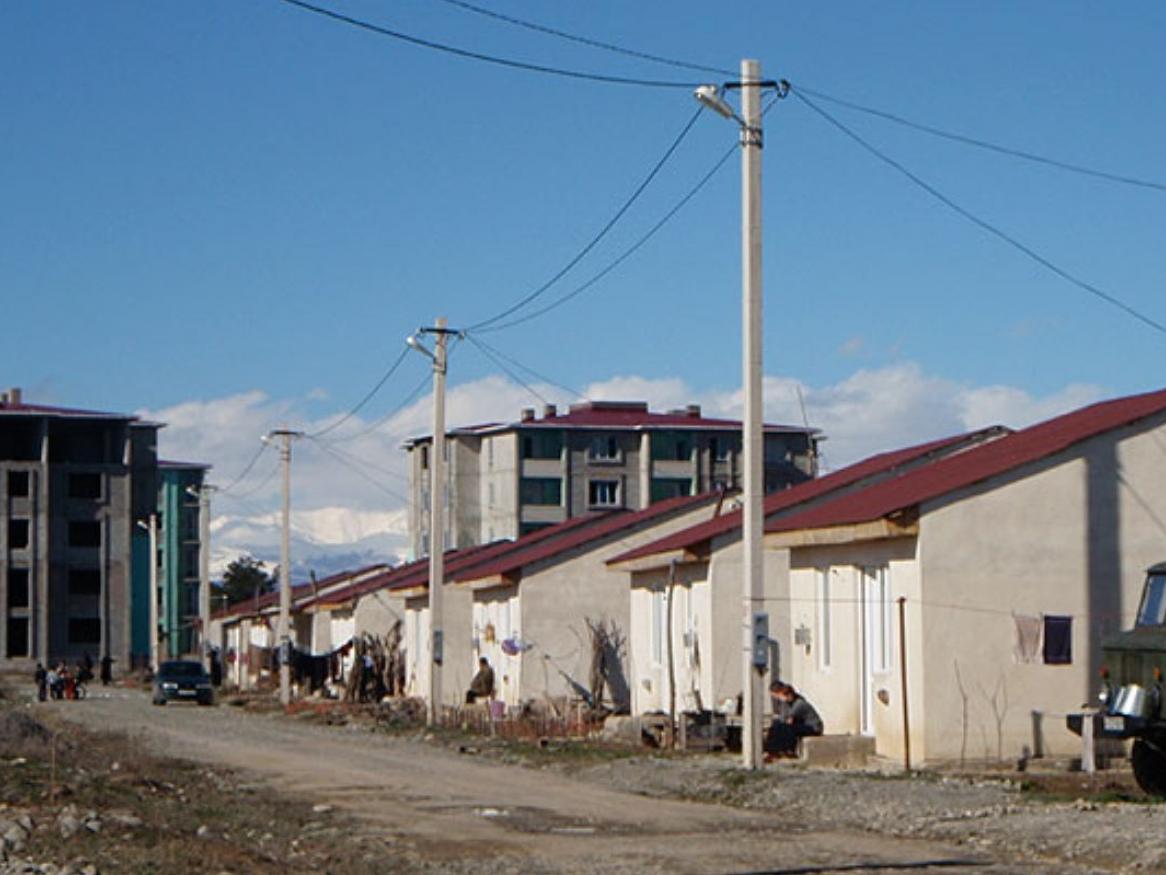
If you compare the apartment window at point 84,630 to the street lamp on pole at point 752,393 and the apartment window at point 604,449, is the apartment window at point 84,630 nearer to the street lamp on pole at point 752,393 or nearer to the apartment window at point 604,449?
the apartment window at point 604,449

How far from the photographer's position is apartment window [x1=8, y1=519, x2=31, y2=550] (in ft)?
360

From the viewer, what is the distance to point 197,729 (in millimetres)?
42875

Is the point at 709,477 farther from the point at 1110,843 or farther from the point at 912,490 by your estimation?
→ the point at 1110,843

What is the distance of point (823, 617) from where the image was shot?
30.6 m

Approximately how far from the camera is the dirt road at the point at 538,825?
16.6 m

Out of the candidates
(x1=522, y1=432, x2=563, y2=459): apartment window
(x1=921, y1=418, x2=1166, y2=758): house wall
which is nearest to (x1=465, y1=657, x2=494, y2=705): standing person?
(x1=921, y1=418, x2=1166, y2=758): house wall

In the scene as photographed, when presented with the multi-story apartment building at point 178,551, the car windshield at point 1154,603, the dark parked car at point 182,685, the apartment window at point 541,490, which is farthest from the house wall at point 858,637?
the multi-story apartment building at point 178,551

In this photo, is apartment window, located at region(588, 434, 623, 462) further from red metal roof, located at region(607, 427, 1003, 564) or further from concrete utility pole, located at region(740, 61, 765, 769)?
concrete utility pole, located at region(740, 61, 765, 769)

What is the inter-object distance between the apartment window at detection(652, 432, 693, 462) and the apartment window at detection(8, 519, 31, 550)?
1330 inches

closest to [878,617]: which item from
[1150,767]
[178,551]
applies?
[1150,767]

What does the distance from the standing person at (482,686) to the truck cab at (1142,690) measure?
27.2 metres

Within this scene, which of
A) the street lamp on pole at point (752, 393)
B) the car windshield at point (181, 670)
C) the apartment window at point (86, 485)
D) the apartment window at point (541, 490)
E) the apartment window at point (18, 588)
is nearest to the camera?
the street lamp on pole at point (752, 393)

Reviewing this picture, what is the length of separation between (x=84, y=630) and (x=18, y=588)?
4.31 m

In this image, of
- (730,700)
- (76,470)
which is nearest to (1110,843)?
(730,700)
